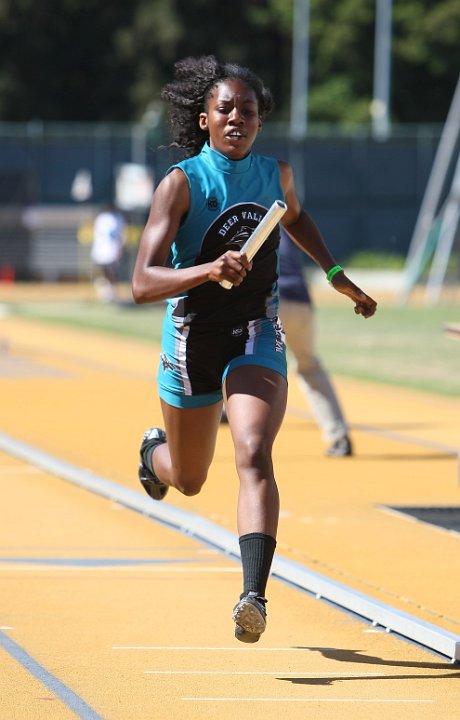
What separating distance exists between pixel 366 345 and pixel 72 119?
42.3 metres

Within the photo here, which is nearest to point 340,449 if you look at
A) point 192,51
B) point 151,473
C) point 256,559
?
point 151,473

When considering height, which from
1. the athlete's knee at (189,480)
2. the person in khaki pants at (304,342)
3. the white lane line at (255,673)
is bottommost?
the person in khaki pants at (304,342)

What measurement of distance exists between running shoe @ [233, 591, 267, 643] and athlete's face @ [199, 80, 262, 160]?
1.68m

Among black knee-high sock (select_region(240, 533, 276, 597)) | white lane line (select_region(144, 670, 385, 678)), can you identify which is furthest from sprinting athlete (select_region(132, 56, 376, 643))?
white lane line (select_region(144, 670, 385, 678))

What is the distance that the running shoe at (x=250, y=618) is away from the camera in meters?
5.76

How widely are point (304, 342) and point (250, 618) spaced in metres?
6.17

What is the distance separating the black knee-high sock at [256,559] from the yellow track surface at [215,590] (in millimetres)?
317

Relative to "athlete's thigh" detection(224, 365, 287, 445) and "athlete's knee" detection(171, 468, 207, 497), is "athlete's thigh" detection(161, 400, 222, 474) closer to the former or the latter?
"athlete's knee" detection(171, 468, 207, 497)

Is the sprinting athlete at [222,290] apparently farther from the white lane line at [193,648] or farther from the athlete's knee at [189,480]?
the white lane line at [193,648]

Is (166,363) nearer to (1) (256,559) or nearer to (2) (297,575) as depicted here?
(1) (256,559)

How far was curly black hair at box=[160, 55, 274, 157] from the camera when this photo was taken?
655 centimetres

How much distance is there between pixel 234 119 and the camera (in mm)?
6379

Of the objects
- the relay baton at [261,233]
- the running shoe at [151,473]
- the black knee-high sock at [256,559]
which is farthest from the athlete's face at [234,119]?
the running shoe at [151,473]

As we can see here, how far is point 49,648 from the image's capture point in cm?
629
